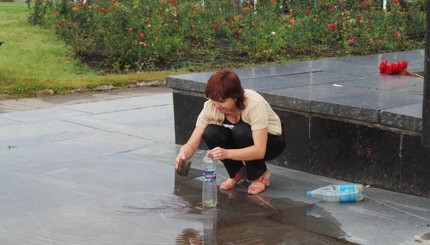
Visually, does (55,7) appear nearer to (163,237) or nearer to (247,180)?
(247,180)

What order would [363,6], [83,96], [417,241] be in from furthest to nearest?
[363,6] < [83,96] < [417,241]

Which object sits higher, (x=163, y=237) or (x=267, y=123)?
(x=267, y=123)

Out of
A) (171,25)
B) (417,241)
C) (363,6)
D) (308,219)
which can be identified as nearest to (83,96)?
(171,25)

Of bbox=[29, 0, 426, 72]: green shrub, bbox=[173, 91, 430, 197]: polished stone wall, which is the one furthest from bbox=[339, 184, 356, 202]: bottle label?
bbox=[29, 0, 426, 72]: green shrub

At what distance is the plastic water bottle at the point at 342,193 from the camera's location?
19.7 feet

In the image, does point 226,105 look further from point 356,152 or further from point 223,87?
point 356,152

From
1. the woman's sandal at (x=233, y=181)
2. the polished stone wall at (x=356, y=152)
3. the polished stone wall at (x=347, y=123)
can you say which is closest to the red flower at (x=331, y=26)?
the polished stone wall at (x=347, y=123)

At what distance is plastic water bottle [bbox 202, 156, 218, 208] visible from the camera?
5.79 meters

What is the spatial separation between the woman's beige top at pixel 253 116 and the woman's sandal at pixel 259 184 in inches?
17.8

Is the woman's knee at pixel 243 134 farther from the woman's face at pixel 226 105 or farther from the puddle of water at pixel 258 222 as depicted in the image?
the puddle of water at pixel 258 222

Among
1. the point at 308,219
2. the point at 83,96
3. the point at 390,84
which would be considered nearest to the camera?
the point at 308,219

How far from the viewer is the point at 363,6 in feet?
59.3

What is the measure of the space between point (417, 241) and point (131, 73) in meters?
8.96

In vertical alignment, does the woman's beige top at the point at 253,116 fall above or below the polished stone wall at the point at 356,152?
above
